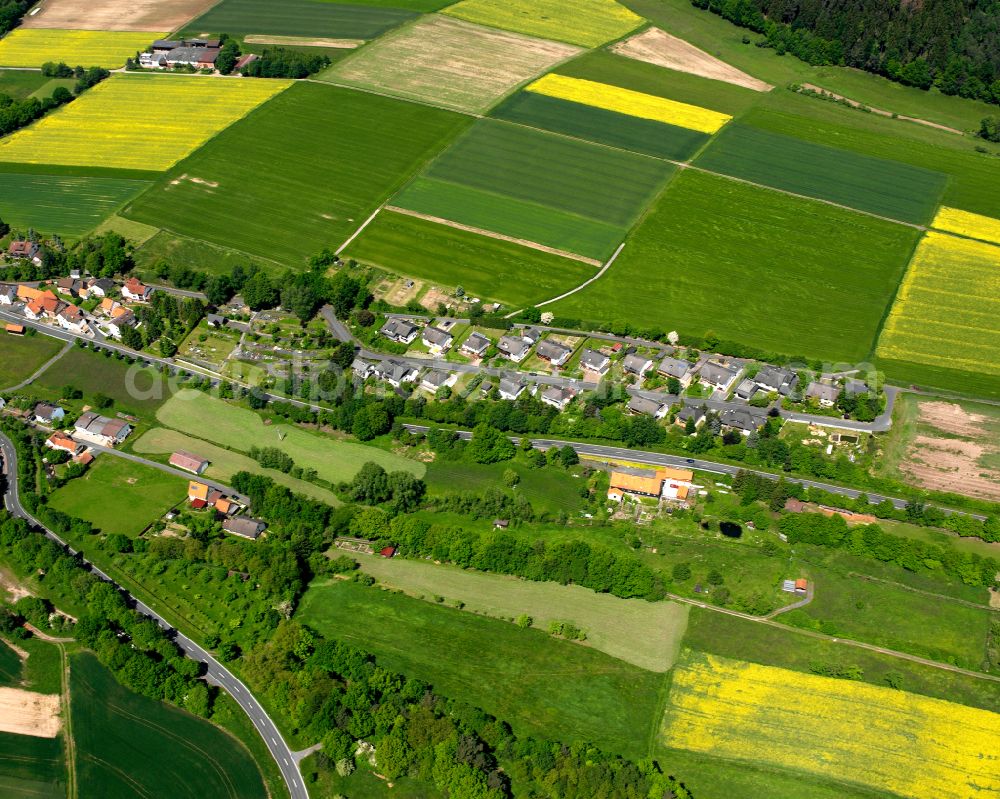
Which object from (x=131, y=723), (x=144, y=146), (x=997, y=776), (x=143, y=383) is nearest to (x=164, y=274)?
(x=143, y=383)

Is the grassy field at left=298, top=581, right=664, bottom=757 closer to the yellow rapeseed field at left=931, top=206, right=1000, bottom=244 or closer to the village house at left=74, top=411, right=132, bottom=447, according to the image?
the village house at left=74, top=411, right=132, bottom=447

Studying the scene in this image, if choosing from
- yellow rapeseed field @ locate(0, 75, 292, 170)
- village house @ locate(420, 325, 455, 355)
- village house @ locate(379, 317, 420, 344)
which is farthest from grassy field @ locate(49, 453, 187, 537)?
yellow rapeseed field @ locate(0, 75, 292, 170)

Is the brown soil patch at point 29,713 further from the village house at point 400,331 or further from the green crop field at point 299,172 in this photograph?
the green crop field at point 299,172

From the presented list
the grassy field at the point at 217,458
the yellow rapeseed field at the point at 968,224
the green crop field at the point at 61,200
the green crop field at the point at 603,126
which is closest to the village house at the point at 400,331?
the grassy field at the point at 217,458

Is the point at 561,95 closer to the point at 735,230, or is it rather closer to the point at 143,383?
the point at 735,230

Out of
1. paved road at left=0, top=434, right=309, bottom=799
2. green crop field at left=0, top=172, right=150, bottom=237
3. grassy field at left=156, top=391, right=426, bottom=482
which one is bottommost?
paved road at left=0, top=434, right=309, bottom=799

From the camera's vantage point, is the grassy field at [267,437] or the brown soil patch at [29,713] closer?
the brown soil patch at [29,713]

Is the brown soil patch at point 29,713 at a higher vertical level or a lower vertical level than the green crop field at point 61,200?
lower

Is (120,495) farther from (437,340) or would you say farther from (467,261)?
(467,261)
